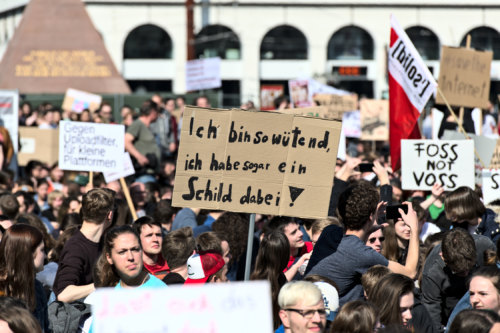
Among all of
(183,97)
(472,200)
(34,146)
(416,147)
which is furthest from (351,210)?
(183,97)

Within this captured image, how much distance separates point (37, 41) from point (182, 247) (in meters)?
17.5

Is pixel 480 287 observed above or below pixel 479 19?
below

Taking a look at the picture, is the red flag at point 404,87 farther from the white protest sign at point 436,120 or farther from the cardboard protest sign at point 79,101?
A: the cardboard protest sign at point 79,101

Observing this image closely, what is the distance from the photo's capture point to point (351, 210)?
5.87m

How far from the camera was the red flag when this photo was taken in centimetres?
950

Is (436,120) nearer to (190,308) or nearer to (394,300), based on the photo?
(394,300)

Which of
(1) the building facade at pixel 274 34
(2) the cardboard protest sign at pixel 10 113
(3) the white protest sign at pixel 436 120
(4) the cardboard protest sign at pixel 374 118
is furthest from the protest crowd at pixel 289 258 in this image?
(1) the building facade at pixel 274 34

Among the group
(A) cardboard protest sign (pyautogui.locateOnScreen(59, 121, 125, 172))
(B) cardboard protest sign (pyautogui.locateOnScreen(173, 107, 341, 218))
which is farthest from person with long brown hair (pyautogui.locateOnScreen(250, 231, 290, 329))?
(A) cardboard protest sign (pyautogui.locateOnScreen(59, 121, 125, 172))

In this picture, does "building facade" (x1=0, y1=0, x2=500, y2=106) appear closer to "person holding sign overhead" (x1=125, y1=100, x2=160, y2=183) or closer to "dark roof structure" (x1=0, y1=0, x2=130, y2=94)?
"dark roof structure" (x1=0, y1=0, x2=130, y2=94)

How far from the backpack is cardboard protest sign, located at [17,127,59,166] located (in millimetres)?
9527

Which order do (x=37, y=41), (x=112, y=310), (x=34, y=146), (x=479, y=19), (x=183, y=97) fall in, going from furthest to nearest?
(x=479, y=19) → (x=37, y=41) → (x=183, y=97) → (x=34, y=146) → (x=112, y=310)

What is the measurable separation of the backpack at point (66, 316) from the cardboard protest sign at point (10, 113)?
9740 mm

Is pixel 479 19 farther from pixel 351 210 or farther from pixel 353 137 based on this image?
pixel 351 210

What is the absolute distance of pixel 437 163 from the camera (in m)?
8.98
